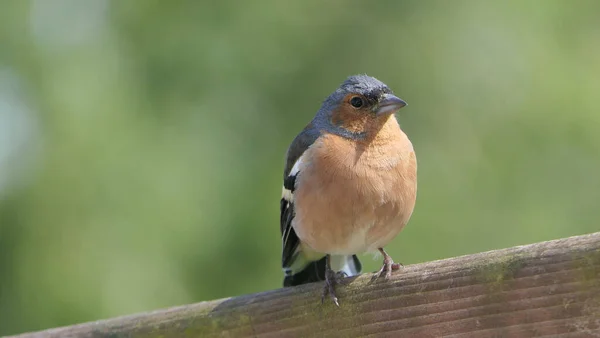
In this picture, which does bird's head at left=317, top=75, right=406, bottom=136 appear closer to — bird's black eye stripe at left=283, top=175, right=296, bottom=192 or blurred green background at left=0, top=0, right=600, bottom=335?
bird's black eye stripe at left=283, top=175, right=296, bottom=192

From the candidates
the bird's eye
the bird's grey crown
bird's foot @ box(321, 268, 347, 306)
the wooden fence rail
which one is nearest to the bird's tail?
the bird's grey crown

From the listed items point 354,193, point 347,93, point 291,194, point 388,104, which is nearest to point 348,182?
point 354,193

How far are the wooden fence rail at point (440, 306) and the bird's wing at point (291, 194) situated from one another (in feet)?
3.00

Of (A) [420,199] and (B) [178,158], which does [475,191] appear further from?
(B) [178,158]

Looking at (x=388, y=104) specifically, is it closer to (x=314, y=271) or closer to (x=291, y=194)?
(x=291, y=194)

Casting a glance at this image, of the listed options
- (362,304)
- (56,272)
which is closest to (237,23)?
(56,272)

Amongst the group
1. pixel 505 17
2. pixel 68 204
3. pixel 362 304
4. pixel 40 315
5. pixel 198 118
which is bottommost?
pixel 40 315

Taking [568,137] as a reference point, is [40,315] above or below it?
below

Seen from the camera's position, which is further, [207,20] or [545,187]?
[207,20]

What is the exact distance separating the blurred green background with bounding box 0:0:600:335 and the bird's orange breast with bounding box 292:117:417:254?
72.7 inches

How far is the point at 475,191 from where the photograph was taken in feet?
19.3

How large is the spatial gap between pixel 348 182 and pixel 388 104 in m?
0.54

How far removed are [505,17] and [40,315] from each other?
3.97 metres

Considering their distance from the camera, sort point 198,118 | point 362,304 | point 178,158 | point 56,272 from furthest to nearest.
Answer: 1. point 198,118
2. point 178,158
3. point 56,272
4. point 362,304
